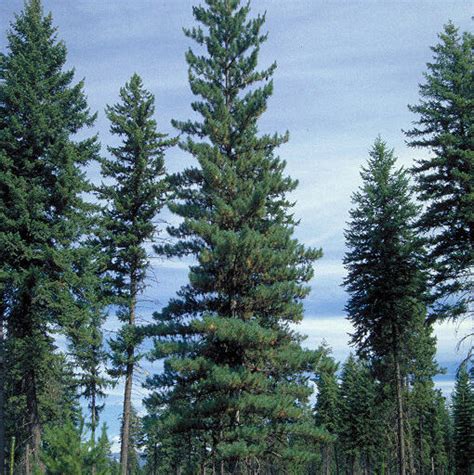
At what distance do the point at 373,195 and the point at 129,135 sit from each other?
38.7ft

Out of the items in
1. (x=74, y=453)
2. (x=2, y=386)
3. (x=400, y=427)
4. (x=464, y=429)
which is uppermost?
(x=2, y=386)

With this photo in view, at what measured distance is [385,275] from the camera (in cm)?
2391

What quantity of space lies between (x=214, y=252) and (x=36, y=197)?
273 inches

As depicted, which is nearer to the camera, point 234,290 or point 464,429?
point 234,290

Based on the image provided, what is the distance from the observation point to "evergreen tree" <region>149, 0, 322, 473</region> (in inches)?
626

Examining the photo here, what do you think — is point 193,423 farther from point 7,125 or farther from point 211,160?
point 7,125

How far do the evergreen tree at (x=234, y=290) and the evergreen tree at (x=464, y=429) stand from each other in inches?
1563

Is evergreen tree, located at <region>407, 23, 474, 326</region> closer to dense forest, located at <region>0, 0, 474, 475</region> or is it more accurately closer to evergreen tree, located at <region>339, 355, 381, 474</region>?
dense forest, located at <region>0, 0, 474, 475</region>

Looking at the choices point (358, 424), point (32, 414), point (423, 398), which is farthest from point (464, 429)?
point (32, 414)

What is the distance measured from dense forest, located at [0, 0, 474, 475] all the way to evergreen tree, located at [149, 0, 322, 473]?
7 cm

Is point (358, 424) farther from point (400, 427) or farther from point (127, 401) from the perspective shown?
point (127, 401)

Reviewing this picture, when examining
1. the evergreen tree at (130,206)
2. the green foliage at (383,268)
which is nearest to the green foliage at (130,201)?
the evergreen tree at (130,206)

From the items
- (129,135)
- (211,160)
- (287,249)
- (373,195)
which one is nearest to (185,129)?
(211,160)

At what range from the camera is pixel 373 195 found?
2519 centimetres
